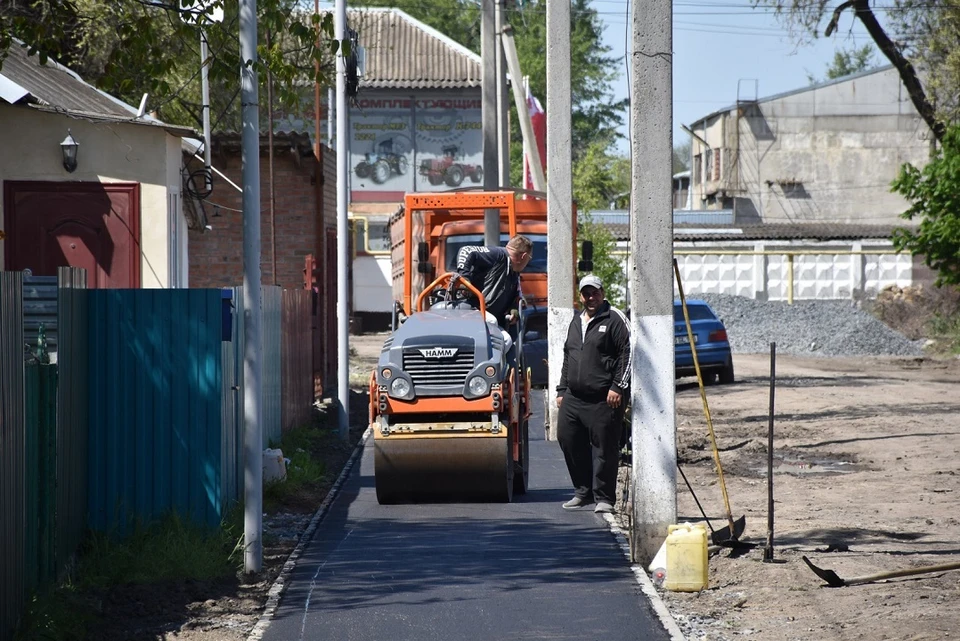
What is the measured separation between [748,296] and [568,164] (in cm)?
2709

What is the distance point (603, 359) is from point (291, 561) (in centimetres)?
335

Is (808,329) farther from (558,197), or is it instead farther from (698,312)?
(558,197)

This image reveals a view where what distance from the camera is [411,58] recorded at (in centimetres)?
5228

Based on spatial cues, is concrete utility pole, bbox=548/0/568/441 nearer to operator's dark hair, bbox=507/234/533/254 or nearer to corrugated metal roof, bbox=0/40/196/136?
operator's dark hair, bbox=507/234/533/254

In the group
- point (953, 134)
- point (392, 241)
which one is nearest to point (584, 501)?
point (392, 241)

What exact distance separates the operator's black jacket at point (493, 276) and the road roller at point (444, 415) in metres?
0.87

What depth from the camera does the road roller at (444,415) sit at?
11.4m

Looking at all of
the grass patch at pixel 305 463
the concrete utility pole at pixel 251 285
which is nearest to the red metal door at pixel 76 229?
the grass patch at pixel 305 463

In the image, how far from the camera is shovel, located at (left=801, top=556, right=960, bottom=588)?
7.87 meters

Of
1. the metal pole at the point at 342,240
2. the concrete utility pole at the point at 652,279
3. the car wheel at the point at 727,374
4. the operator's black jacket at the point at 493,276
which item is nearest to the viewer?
the concrete utility pole at the point at 652,279

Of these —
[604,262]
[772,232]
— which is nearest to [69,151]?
[604,262]

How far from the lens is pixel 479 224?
22.3 metres

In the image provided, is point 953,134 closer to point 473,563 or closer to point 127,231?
point 127,231

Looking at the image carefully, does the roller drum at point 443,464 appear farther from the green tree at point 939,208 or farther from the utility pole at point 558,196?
the green tree at point 939,208
